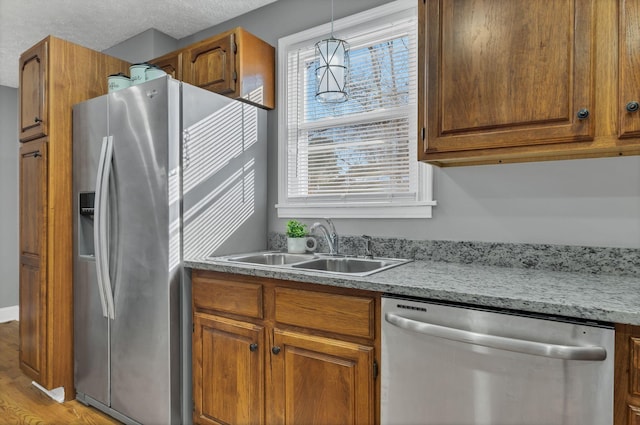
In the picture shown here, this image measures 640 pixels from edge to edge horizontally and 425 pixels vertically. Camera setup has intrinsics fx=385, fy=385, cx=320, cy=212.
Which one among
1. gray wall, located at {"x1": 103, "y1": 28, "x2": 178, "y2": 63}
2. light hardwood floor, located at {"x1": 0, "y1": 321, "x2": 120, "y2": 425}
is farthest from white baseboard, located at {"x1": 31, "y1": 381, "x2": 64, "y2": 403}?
gray wall, located at {"x1": 103, "y1": 28, "x2": 178, "y2": 63}

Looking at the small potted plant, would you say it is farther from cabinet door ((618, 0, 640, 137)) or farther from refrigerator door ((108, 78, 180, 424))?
cabinet door ((618, 0, 640, 137))

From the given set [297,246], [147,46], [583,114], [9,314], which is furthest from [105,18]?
[9,314]

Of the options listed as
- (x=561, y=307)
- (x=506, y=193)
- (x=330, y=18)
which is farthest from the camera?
(x=330, y=18)

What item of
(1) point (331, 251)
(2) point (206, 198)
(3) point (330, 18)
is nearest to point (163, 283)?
(2) point (206, 198)

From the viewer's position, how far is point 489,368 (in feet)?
3.95

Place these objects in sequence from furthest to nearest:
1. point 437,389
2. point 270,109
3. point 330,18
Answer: point 270,109 → point 330,18 → point 437,389

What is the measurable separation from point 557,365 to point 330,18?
221 centimetres

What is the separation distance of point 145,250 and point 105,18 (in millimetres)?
1989

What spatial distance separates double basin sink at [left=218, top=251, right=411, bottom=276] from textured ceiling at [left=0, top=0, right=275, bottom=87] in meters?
1.76

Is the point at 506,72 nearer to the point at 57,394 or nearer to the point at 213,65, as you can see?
the point at 213,65

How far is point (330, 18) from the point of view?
7.97ft

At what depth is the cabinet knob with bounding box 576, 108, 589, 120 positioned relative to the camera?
4.43 ft

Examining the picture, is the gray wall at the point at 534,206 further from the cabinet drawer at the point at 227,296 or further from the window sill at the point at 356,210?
the cabinet drawer at the point at 227,296

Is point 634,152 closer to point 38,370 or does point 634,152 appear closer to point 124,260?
point 124,260
